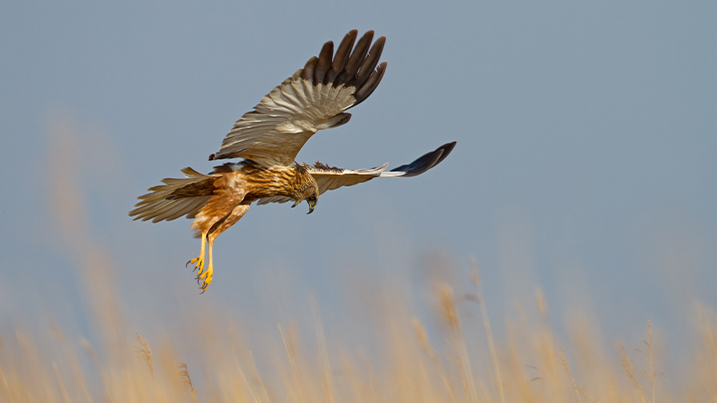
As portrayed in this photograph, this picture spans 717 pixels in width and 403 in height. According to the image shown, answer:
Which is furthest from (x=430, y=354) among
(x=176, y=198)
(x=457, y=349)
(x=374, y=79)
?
(x=176, y=198)

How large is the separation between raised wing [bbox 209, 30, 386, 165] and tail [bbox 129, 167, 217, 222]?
8.0 inches

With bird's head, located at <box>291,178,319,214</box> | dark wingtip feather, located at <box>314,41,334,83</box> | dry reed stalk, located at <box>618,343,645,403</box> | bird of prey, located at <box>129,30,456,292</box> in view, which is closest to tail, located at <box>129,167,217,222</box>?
bird of prey, located at <box>129,30,456,292</box>

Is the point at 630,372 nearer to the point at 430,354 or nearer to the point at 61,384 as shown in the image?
the point at 430,354

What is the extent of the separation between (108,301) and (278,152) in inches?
60.5

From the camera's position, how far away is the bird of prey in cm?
311

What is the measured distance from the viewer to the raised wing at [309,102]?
3078 mm

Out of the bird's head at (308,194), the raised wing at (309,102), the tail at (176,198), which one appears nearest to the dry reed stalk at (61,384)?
the tail at (176,198)

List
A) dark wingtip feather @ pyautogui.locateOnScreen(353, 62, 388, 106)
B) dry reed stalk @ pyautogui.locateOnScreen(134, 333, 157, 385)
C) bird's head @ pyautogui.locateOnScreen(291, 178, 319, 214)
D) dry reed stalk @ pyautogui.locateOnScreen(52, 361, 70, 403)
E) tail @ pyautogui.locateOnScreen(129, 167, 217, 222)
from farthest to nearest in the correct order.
A: bird's head @ pyautogui.locateOnScreen(291, 178, 319, 214)
tail @ pyautogui.locateOnScreen(129, 167, 217, 222)
dark wingtip feather @ pyautogui.locateOnScreen(353, 62, 388, 106)
dry reed stalk @ pyautogui.locateOnScreen(52, 361, 70, 403)
dry reed stalk @ pyautogui.locateOnScreen(134, 333, 157, 385)

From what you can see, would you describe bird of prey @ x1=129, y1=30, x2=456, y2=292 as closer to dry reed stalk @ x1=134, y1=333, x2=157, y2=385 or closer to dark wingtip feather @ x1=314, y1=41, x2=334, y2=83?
dark wingtip feather @ x1=314, y1=41, x2=334, y2=83

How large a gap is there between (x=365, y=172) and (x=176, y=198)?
138 cm

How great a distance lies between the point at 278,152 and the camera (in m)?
3.83

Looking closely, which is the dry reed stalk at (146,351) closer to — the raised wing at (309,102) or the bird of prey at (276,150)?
the bird of prey at (276,150)

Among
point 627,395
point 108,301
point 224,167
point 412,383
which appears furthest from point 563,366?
point 224,167

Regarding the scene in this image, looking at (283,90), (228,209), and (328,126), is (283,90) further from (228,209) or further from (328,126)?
(228,209)
